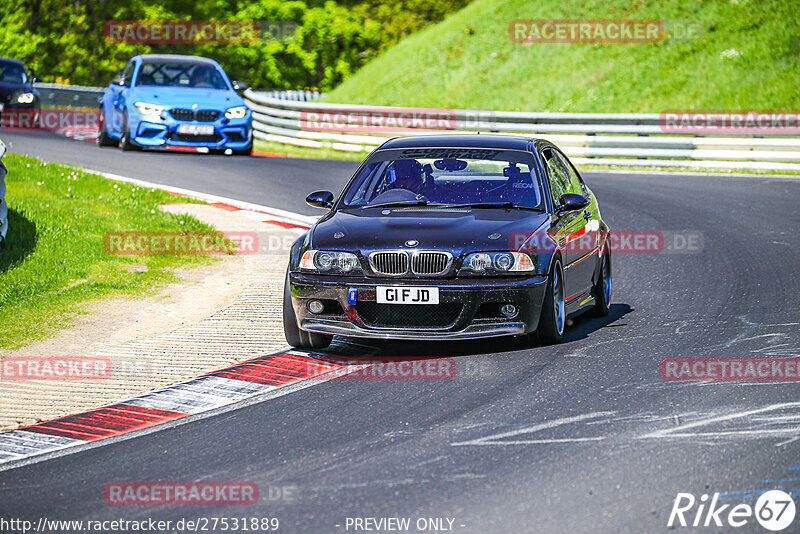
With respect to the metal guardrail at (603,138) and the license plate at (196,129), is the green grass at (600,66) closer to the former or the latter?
the metal guardrail at (603,138)

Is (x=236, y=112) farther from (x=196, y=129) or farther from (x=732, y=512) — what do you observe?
(x=732, y=512)

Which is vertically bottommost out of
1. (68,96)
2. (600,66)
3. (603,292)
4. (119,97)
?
(68,96)

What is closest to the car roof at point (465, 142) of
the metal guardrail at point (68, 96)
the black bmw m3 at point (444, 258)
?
the black bmw m3 at point (444, 258)

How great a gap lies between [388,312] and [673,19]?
29831mm

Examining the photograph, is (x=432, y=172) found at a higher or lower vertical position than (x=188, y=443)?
higher

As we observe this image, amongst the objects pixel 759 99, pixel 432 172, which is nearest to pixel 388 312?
pixel 432 172

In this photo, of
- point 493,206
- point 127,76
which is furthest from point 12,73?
point 493,206

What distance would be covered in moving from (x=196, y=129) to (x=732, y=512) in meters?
17.7

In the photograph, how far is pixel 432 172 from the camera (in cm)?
998

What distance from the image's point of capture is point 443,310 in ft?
27.6

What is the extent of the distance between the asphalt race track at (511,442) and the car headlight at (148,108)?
1310 cm

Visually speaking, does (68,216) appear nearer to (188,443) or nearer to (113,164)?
(113,164)

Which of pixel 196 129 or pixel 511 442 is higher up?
pixel 511 442

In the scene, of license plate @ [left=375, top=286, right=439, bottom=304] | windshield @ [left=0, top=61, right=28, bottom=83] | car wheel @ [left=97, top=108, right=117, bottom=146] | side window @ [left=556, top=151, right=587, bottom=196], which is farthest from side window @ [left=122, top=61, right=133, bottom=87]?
license plate @ [left=375, top=286, right=439, bottom=304]
